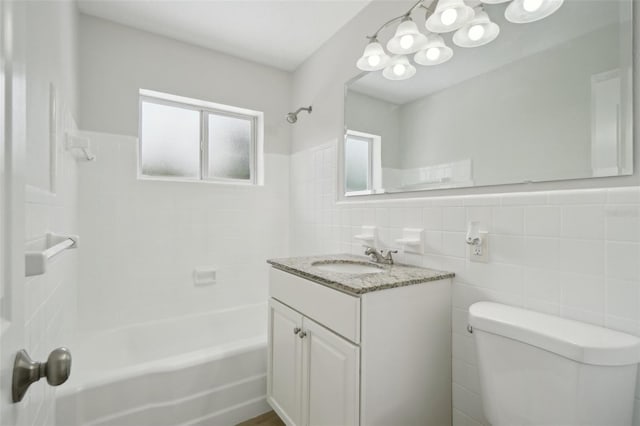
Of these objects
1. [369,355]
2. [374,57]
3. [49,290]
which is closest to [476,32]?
[374,57]

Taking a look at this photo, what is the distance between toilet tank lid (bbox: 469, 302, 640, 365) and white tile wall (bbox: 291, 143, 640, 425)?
3.1 inches

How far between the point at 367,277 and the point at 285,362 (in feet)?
2.29

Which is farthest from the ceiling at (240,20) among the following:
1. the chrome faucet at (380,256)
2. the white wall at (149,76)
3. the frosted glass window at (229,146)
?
the chrome faucet at (380,256)

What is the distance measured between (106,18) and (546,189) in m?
2.72

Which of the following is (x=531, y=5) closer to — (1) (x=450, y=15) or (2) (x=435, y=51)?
(1) (x=450, y=15)

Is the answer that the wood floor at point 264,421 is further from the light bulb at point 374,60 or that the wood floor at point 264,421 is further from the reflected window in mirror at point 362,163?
the light bulb at point 374,60

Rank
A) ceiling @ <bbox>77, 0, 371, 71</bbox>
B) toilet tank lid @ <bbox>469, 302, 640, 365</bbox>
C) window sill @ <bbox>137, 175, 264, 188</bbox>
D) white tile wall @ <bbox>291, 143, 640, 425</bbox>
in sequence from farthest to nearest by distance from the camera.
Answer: window sill @ <bbox>137, 175, 264, 188</bbox>, ceiling @ <bbox>77, 0, 371, 71</bbox>, white tile wall @ <bbox>291, 143, 640, 425</bbox>, toilet tank lid @ <bbox>469, 302, 640, 365</bbox>

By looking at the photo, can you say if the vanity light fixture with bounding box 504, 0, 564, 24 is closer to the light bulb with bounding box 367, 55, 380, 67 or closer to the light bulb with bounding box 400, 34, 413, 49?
the light bulb with bounding box 400, 34, 413, 49

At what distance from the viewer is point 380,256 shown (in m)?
1.67

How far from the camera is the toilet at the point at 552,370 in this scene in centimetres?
81

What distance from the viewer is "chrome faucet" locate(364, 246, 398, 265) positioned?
5.37 feet

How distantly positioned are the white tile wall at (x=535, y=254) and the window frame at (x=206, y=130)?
144 centimetres

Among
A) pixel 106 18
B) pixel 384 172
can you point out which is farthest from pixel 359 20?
pixel 106 18

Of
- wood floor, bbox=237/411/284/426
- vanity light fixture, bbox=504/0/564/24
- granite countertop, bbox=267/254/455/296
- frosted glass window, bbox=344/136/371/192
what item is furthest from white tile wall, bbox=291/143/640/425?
wood floor, bbox=237/411/284/426
